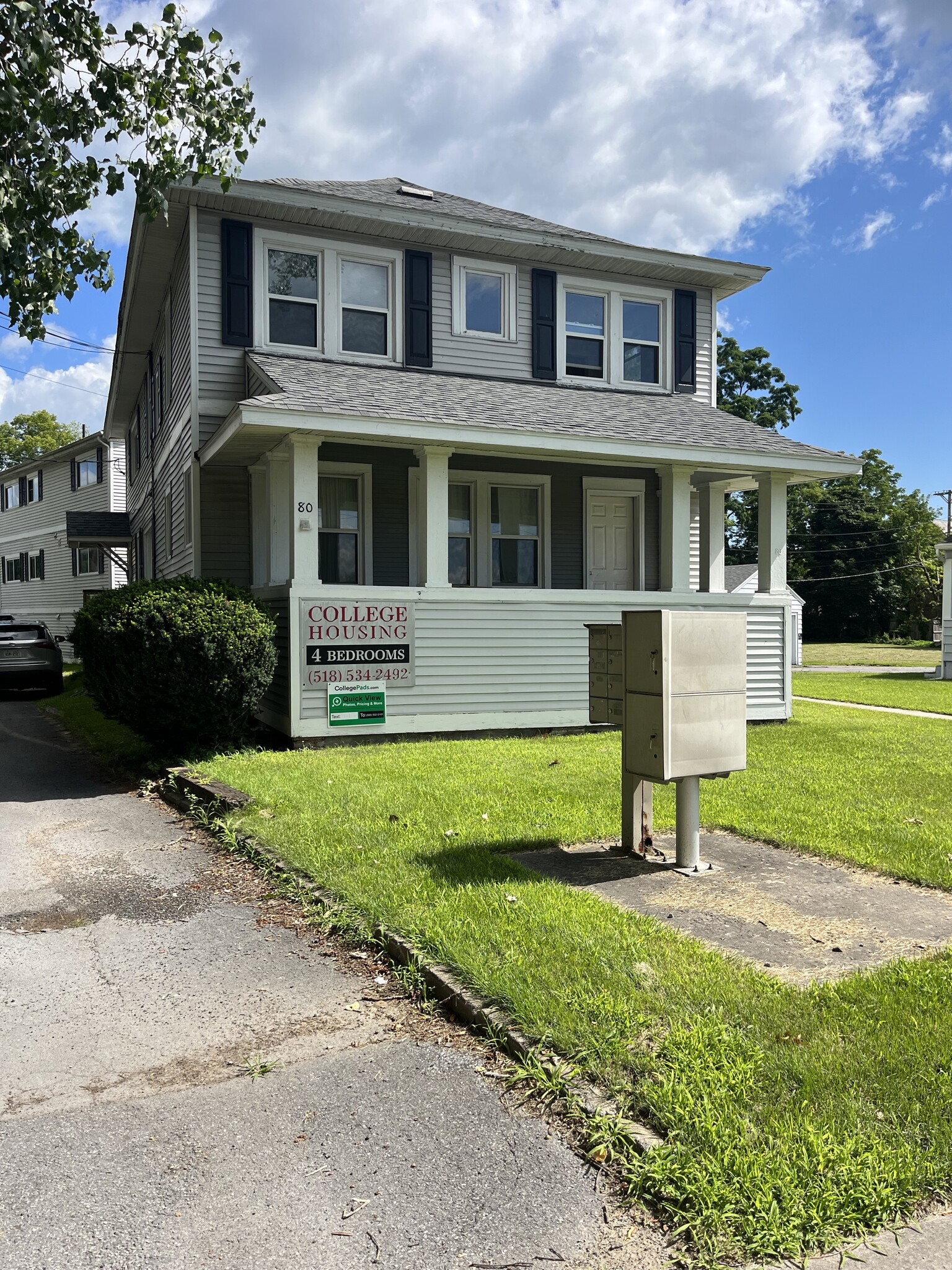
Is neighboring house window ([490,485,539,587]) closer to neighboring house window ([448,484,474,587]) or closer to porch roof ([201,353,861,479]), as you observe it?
neighboring house window ([448,484,474,587])

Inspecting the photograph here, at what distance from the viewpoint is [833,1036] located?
10.9 feet

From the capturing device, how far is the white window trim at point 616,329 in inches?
570

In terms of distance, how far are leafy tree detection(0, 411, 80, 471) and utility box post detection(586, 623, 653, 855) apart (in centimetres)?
6673

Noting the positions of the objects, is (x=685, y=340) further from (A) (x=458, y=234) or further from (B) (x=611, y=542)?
(A) (x=458, y=234)

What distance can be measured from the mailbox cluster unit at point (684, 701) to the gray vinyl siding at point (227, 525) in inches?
337

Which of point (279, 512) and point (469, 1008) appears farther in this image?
point (279, 512)

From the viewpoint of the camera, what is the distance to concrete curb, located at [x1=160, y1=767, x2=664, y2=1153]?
9.64ft

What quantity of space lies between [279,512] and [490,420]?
2772mm

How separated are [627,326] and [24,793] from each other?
11.0m

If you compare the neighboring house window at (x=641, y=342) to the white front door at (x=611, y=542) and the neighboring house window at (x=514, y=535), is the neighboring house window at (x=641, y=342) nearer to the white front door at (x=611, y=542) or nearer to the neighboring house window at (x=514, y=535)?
the white front door at (x=611, y=542)

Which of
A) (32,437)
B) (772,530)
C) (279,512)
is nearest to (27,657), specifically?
(279,512)

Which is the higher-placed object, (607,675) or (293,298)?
(293,298)

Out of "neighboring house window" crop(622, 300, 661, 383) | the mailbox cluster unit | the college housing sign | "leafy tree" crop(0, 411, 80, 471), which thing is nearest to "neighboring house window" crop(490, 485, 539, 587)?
"neighboring house window" crop(622, 300, 661, 383)

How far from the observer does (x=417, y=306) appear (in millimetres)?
13469
